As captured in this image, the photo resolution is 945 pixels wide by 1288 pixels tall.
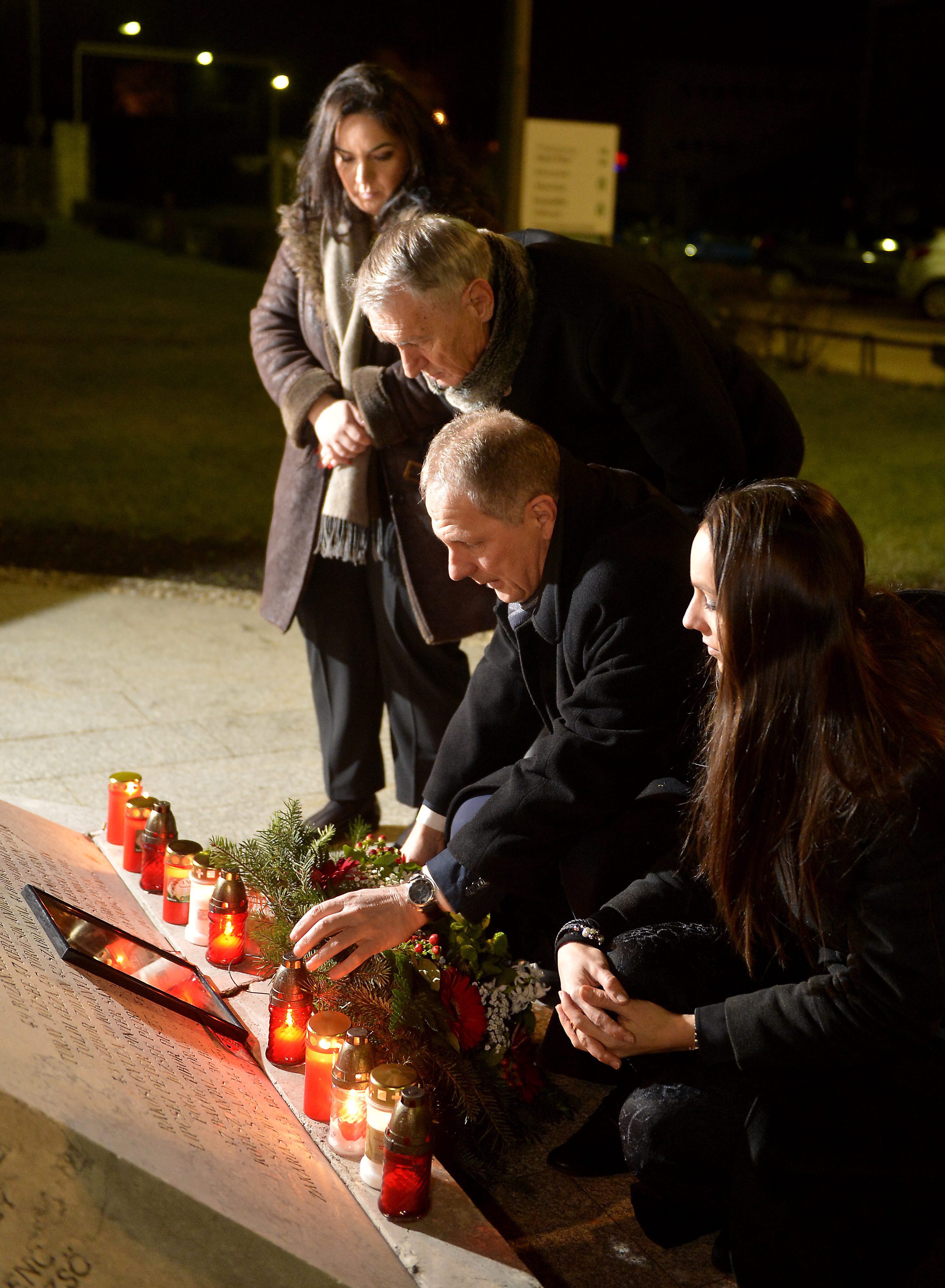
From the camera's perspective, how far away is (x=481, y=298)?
264 cm

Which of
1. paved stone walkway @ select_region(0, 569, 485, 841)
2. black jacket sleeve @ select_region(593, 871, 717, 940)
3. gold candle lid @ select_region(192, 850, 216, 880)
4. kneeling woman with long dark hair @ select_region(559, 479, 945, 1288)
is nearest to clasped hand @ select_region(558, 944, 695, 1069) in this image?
kneeling woman with long dark hair @ select_region(559, 479, 945, 1288)

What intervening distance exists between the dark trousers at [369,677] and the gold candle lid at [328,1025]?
4.35 ft

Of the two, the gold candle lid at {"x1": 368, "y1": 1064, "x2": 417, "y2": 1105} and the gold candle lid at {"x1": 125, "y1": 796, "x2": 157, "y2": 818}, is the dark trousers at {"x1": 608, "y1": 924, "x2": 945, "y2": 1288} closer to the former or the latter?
the gold candle lid at {"x1": 368, "y1": 1064, "x2": 417, "y2": 1105}

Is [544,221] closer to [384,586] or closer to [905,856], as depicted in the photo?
[384,586]

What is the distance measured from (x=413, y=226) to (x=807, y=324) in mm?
12513

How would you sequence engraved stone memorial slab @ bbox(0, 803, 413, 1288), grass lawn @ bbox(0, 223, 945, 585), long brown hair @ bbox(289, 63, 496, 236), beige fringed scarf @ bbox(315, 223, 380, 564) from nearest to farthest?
1. engraved stone memorial slab @ bbox(0, 803, 413, 1288)
2. long brown hair @ bbox(289, 63, 496, 236)
3. beige fringed scarf @ bbox(315, 223, 380, 564)
4. grass lawn @ bbox(0, 223, 945, 585)

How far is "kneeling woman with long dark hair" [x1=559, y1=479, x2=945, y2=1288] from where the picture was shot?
1805mm

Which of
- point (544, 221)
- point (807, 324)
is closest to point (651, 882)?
point (544, 221)

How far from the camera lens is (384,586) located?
3.39 m

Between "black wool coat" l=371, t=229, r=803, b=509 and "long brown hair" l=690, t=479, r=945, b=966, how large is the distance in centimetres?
86

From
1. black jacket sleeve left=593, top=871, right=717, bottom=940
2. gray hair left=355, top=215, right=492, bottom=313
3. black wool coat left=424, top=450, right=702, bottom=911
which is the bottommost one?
black jacket sleeve left=593, top=871, right=717, bottom=940

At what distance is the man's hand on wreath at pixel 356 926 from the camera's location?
232 cm

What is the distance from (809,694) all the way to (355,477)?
1665 mm

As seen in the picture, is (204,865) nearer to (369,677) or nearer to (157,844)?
(157,844)
